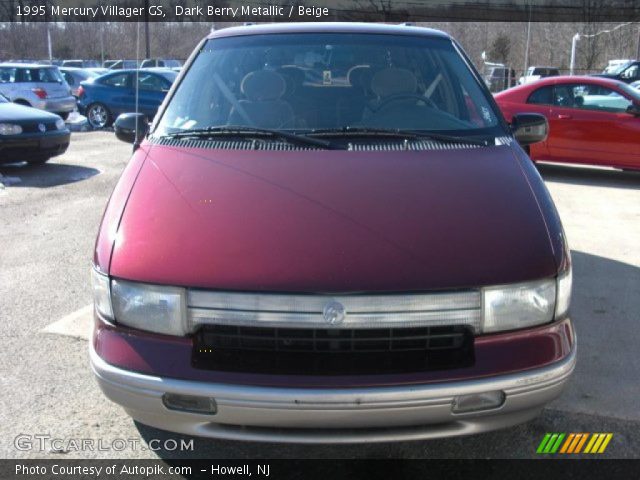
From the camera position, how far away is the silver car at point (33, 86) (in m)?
16.6

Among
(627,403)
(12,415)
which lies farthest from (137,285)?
(627,403)

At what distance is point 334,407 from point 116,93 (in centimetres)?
1505

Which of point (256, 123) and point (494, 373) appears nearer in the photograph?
point (494, 373)

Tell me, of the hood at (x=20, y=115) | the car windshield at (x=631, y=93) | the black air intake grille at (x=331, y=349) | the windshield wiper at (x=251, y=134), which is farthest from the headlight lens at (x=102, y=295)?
the car windshield at (x=631, y=93)

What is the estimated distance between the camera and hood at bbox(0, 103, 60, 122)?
9.77 m

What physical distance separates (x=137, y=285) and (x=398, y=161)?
1.26 m

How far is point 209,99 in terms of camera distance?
3.62 m

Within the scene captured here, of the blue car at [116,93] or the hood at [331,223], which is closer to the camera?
the hood at [331,223]

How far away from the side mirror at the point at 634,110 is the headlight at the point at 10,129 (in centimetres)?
857

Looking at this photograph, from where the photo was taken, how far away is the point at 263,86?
365 cm

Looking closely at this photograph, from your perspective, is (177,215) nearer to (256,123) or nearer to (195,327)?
(195,327)

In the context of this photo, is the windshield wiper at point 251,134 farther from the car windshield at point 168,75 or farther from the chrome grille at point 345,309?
the car windshield at point 168,75

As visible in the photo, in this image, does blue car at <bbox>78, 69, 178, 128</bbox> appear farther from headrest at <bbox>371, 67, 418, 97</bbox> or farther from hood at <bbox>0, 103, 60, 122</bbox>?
headrest at <bbox>371, 67, 418, 97</bbox>

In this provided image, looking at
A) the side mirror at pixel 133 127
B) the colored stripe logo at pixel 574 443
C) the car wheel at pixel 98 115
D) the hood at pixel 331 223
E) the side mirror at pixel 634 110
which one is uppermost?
the side mirror at pixel 133 127
